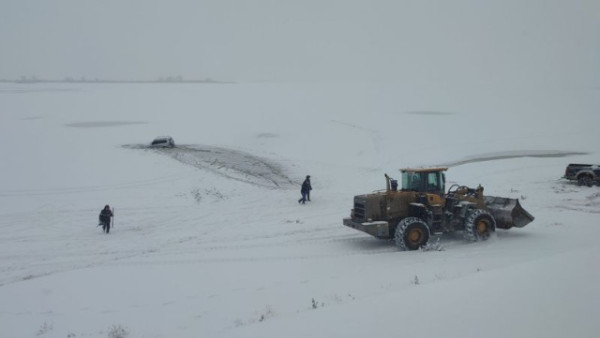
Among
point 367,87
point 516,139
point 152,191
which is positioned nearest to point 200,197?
point 152,191

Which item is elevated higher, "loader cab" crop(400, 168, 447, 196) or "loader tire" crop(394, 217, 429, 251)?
"loader cab" crop(400, 168, 447, 196)

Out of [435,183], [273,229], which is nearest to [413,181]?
[435,183]

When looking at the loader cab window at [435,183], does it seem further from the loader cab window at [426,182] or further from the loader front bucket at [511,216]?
the loader front bucket at [511,216]

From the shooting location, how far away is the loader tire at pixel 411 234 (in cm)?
1392

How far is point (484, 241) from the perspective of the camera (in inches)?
575

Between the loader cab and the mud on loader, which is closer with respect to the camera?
the mud on loader

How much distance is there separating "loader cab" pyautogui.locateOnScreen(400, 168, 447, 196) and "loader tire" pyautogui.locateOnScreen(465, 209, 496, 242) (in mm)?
1128

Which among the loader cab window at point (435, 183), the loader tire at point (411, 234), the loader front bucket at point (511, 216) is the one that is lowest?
the loader tire at point (411, 234)

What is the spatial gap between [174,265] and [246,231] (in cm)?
463

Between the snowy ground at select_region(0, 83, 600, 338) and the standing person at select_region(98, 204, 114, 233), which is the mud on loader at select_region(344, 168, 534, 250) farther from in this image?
the standing person at select_region(98, 204, 114, 233)

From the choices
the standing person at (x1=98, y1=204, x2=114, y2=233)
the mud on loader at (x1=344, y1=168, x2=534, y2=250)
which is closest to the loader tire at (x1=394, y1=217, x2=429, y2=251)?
the mud on loader at (x1=344, y1=168, x2=534, y2=250)

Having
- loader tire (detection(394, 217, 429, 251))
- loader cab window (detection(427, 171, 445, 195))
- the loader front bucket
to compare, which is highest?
loader cab window (detection(427, 171, 445, 195))

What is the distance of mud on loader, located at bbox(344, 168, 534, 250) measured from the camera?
14.1 meters

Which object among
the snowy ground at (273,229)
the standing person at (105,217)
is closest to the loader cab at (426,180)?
the snowy ground at (273,229)
